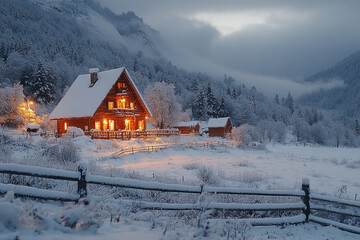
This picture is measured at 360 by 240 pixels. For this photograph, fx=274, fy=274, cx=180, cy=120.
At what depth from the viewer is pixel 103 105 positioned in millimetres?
36594

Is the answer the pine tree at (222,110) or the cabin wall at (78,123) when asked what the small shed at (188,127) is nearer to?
the pine tree at (222,110)

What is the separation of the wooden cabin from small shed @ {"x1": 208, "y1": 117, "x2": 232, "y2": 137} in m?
26.4

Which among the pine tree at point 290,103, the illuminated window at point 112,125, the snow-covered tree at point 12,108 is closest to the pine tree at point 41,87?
the snow-covered tree at point 12,108

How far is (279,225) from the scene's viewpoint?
7.47 m

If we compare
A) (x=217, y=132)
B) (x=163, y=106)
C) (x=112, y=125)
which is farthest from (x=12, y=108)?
(x=217, y=132)

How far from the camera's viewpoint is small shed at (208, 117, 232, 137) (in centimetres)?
6322

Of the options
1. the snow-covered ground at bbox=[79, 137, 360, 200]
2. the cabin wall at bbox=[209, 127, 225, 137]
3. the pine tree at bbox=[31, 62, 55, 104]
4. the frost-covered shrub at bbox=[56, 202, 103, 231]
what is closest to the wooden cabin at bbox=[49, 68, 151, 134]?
the snow-covered ground at bbox=[79, 137, 360, 200]

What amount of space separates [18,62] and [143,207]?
82313mm

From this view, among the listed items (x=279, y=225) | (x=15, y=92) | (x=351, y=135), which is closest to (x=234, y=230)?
(x=279, y=225)

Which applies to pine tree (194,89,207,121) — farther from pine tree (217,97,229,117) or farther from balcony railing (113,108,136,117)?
balcony railing (113,108,136,117)

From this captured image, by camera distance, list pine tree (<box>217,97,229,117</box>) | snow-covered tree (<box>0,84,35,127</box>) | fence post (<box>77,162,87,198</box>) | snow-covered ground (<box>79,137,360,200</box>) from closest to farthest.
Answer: fence post (<box>77,162,87,198</box>) → snow-covered ground (<box>79,137,360,200</box>) → snow-covered tree (<box>0,84,35,127</box>) → pine tree (<box>217,97,229,117</box>)

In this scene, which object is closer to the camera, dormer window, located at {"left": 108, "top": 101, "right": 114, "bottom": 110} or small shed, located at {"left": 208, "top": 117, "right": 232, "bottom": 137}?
dormer window, located at {"left": 108, "top": 101, "right": 114, "bottom": 110}

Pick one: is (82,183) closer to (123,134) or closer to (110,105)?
(123,134)

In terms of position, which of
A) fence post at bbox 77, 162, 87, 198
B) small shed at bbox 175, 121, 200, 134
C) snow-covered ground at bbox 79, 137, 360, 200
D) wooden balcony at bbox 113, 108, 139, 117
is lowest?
snow-covered ground at bbox 79, 137, 360, 200
